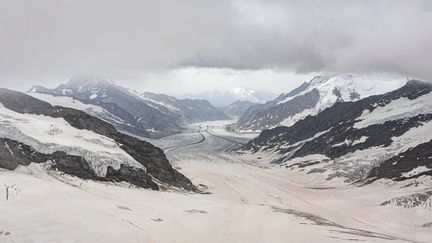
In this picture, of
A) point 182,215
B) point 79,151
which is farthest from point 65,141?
point 182,215

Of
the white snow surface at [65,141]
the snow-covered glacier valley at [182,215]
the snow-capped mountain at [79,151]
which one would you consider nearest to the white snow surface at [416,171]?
the snow-covered glacier valley at [182,215]

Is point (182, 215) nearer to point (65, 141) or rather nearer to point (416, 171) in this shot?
point (65, 141)

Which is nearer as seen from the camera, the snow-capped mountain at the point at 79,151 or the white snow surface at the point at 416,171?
the snow-capped mountain at the point at 79,151

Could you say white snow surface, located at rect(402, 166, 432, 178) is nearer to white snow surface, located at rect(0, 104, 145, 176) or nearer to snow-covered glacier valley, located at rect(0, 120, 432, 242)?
snow-covered glacier valley, located at rect(0, 120, 432, 242)

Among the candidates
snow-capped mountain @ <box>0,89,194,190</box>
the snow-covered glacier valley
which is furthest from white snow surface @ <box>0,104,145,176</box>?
the snow-covered glacier valley

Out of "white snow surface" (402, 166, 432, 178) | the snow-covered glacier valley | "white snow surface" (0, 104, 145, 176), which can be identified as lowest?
the snow-covered glacier valley

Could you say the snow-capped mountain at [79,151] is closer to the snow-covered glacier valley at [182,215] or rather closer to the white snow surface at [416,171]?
the snow-covered glacier valley at [182,215]

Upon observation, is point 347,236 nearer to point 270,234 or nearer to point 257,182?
point 270,234

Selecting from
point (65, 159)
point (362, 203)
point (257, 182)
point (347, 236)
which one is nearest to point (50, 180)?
point (65, 159)

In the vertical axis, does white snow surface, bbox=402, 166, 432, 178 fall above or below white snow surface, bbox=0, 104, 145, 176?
above
